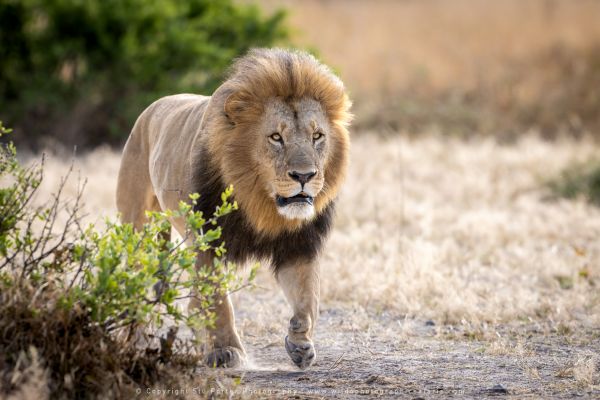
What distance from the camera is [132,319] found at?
139 inches

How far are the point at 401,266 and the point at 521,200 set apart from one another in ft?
10.9

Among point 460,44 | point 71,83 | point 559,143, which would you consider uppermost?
point 460,44

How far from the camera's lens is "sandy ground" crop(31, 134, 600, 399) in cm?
420

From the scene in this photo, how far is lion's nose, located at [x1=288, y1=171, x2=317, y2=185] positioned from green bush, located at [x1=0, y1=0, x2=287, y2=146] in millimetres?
7855

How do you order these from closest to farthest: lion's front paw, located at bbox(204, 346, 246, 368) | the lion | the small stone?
the small stone < the lion < lion's front paw, located at bbox(204, 346, 246, 368)

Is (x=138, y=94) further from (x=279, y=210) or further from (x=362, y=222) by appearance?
(x=279, y=210)

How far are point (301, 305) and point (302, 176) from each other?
70 centimetres

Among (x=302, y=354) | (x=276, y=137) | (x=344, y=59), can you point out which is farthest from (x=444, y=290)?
(x=344, y=59)

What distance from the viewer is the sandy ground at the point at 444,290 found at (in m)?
4.20

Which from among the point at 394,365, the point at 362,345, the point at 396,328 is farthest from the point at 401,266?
the point at 394,365

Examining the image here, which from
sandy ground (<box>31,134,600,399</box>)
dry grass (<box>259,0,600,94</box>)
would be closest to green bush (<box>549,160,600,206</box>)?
sandy ground (<box>31,134,600,399</box>)

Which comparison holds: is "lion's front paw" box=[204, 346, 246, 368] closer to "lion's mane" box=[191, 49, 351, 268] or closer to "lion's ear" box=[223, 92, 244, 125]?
"lion's mane" box=[191, 49, 351, 268]

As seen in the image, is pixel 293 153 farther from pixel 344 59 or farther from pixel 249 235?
pixel 344 59

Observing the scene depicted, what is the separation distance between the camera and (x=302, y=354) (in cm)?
437
